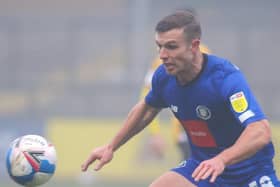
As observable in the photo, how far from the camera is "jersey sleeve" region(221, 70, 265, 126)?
249 inches

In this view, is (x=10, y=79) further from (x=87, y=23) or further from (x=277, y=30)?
(x=277, y=30)

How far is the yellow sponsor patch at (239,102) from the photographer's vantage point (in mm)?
6352

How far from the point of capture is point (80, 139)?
1691cm

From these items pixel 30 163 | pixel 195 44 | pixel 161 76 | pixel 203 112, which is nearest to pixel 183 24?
pixel 195 44

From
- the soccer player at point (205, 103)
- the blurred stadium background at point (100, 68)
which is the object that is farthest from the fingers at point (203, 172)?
the blurred stadium background at point (100, 68)

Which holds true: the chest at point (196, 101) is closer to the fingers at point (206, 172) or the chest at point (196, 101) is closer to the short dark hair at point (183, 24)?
the short dark hair at point (183, 24)

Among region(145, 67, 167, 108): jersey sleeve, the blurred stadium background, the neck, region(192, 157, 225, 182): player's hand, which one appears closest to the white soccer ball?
region(145, 67, 167, 108): jersey sleeve

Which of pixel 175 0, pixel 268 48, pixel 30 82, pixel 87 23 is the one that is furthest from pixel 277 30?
pixel 30 82

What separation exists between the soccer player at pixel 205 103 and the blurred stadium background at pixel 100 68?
9741 mm

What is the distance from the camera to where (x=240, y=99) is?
638 cm

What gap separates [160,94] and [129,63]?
10.4 metres

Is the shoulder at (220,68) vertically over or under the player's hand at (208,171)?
over

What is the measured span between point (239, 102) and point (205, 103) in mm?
368

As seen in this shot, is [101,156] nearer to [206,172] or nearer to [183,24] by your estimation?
[183,24]
